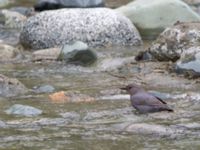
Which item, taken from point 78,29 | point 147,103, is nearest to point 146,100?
point 147,103

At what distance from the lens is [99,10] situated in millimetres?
12555

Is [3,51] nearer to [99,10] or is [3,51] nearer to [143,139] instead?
[99,10]

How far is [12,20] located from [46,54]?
4.28 m

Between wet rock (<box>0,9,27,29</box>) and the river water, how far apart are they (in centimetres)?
498

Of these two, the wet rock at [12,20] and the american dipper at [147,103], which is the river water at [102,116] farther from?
the wet rock at [12,20]

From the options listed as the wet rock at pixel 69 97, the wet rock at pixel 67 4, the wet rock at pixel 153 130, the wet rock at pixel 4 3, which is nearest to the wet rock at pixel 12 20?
the wet rock at pixel 67 4

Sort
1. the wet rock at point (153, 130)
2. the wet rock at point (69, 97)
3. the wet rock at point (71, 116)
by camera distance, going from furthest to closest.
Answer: the wet rock at point (69, 97) → the wet rock at point (71, 116) → the wet rock at point (153, 130)

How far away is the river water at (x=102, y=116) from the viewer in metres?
5.63

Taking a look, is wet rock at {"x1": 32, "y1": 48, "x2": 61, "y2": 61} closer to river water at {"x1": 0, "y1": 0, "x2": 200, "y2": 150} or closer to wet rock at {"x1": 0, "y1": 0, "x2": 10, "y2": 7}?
river water at {"x1": 0, "y1": 0, "x2": 200, "y2": 150}

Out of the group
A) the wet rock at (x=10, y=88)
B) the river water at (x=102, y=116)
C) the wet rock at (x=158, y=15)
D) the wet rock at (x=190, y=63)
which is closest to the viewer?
the river water at (x=102, y=116)

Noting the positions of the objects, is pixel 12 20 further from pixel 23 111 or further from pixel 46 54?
pixel 23 111

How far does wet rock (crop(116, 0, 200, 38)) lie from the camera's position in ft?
44.2

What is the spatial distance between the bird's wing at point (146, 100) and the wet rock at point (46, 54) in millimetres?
3962

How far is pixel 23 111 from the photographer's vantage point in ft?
22.3
